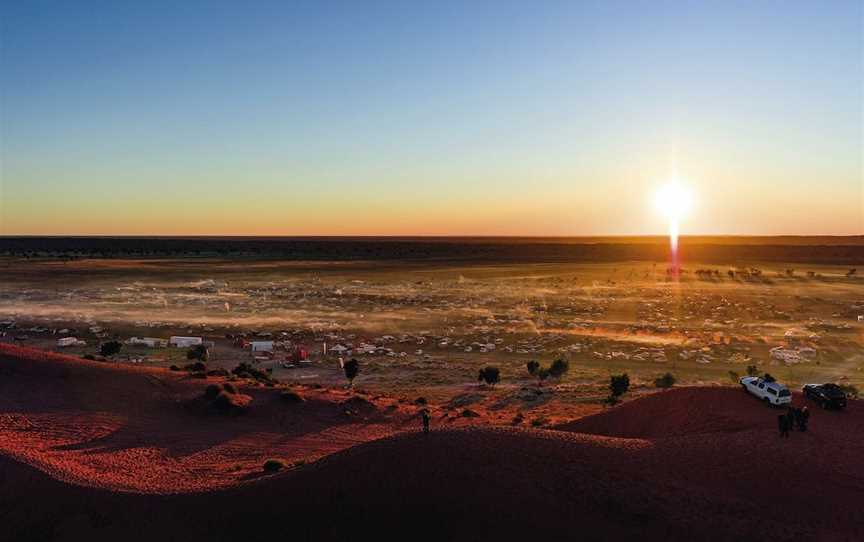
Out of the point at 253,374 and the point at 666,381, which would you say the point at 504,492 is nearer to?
the point at 666,381

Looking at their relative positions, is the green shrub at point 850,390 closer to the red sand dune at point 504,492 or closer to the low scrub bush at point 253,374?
the red sand dune at point 504,492

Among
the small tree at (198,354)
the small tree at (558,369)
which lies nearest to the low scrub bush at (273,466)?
the small tree at (558,369)

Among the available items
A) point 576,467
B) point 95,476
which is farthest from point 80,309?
point 576,467

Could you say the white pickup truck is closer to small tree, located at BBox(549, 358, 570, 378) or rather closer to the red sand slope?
the red sand slope

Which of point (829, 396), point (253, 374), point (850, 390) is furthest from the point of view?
point (253, 374)

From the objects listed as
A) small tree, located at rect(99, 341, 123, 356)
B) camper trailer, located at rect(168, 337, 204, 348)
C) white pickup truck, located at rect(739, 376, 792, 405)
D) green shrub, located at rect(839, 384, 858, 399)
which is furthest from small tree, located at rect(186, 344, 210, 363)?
green shrub, located at rect(839, 384, 858, 399)

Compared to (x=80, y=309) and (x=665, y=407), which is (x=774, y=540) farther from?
(x=80, y=309)

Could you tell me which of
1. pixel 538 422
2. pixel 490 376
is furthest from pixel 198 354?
pixel 538 422
